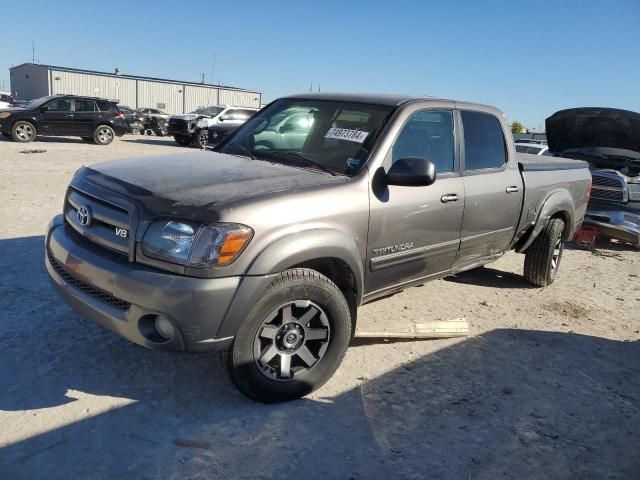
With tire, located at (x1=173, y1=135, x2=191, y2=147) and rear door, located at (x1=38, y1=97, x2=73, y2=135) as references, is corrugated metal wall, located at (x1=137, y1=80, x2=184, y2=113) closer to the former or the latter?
tire, located at (x1=173, y1=135, x2=191, y2=147)

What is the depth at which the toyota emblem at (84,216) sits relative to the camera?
2961 mm

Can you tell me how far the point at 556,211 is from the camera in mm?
5391

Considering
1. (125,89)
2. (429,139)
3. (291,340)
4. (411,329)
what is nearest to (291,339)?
(291,340)

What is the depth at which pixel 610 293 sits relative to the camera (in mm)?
5871

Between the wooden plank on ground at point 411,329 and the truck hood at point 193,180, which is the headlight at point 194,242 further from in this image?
the wooden plank on ground at point 411,329

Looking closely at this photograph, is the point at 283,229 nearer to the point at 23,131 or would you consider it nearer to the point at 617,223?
the point at 617,223

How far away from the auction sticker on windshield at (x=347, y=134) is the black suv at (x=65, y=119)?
17.0 metres

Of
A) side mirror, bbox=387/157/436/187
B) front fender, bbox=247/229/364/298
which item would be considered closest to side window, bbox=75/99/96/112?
side mirror, bbox=387/157/436/187

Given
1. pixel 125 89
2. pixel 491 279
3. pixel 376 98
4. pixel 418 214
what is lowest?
pixel 491 279

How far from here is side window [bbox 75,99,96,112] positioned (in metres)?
18.4

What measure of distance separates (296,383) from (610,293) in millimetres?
4375

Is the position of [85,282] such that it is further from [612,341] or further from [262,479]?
[612,341]

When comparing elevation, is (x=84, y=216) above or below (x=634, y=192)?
above

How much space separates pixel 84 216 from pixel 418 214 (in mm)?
2098
